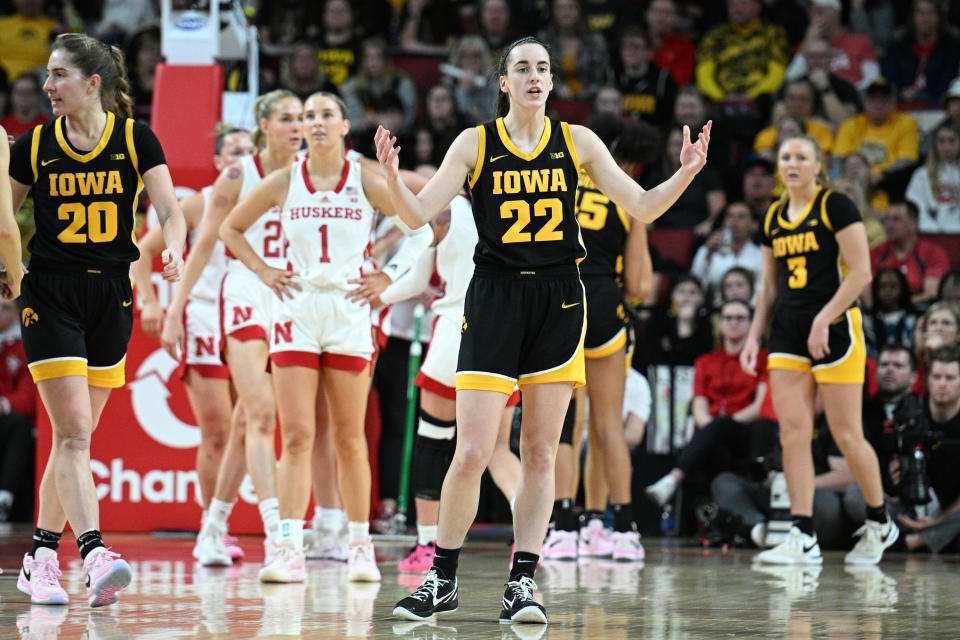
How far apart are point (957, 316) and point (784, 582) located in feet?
10.9

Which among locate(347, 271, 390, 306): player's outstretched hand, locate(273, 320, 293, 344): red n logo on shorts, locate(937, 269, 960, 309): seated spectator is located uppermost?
locate(937, 269, 960, 309): seated spectator

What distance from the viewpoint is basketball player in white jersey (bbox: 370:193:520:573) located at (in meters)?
6.16

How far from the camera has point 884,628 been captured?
4.27 metres

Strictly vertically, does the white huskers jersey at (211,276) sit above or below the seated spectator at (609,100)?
below

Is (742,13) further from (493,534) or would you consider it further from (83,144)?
(83,144)

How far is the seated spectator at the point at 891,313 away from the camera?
30.7ft

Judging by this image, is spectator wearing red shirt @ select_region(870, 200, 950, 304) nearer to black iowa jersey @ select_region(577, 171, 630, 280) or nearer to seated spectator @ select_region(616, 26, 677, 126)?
seated spectator @ select_region(616, 26, 677, 126)

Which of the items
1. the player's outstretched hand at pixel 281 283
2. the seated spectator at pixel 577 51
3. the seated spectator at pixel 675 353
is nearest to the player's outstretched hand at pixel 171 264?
the player's outstretched hand at pixel 281 283

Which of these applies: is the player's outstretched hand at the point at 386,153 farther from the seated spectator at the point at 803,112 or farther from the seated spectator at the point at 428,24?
the seated spectator at the point at 428,24

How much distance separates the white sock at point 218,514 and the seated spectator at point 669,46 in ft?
25.4

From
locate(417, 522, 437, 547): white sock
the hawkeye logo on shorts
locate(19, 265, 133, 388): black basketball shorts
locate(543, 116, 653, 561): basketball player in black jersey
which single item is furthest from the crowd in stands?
the hawkeye logo on shorts

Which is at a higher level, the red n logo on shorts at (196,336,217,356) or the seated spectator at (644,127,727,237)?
the seated spectator at (644,127,727,237)

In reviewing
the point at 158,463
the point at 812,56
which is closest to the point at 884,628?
the point at 158,463

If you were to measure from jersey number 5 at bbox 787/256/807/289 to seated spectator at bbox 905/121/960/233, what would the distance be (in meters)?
4.33
